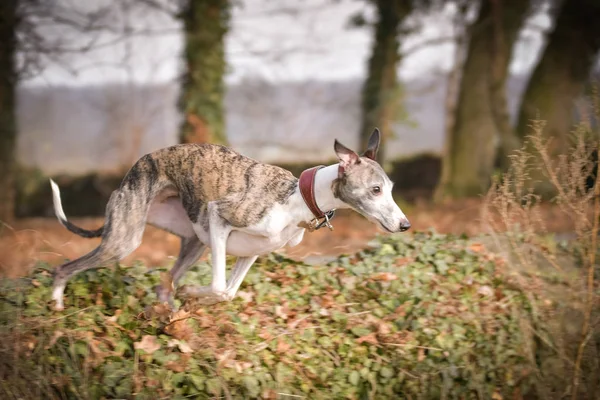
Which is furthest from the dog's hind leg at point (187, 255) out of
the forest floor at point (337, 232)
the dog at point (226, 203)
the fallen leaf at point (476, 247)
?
the forest floor at point (337, 232)

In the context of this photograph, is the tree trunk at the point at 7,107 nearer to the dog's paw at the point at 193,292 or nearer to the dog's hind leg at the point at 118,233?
the dog's hind leg at the point at 118,233

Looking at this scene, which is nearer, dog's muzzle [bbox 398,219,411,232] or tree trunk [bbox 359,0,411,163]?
dog's muzzle [bbox 398,219,411,232]

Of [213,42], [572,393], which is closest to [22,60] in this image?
[213,42]

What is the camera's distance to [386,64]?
1569 cm

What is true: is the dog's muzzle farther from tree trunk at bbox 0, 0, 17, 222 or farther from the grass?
tree trunk at bbox 0, 0, 17, 222

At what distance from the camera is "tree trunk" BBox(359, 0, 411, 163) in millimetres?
15438

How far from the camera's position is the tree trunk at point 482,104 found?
14.9 meters

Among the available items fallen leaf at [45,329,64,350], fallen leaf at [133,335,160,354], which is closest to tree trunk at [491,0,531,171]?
fallen leaf at [133,335,160,354]

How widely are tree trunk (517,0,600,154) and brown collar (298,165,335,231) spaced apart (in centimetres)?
1152

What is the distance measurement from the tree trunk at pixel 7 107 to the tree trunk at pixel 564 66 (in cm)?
1173

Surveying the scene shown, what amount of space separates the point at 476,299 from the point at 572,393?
5.33 feet

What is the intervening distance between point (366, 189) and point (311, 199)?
1.54ft

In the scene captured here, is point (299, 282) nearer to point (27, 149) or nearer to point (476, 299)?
point (476, 299)

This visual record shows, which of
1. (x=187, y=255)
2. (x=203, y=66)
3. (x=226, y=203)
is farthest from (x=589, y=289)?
(x=203, y=66)
